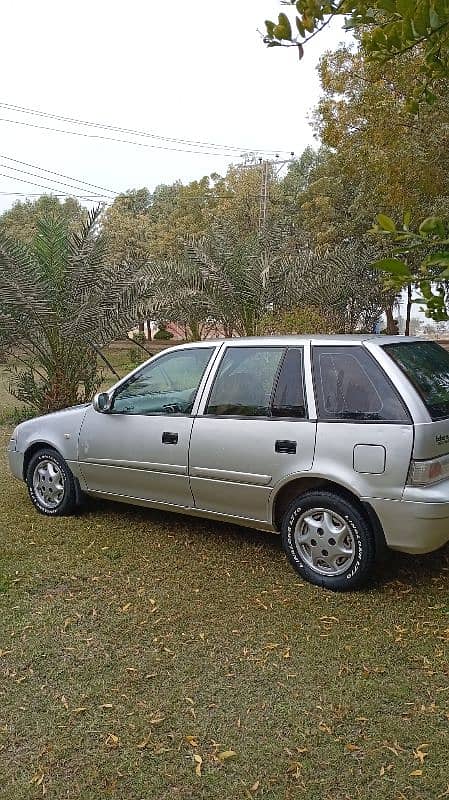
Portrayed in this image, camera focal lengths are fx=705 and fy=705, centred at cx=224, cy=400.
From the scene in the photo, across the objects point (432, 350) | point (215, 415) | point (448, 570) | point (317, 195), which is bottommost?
point (448, 570)

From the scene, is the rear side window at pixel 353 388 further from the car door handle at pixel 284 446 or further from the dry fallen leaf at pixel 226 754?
the dry fallen leaf at pixel 226 754

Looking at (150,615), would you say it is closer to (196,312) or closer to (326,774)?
(326,774)

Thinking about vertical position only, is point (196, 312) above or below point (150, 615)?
above

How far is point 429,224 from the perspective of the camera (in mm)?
1590

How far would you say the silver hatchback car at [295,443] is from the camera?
432 cm

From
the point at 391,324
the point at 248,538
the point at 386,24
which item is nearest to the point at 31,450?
the point at 248,538

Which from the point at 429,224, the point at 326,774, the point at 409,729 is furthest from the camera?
the point at 409,729

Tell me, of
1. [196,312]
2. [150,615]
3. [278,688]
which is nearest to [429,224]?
[278,688]

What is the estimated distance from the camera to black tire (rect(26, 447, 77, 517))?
616cm

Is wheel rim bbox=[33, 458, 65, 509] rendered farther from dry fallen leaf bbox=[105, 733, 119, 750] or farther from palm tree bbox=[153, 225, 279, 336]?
palm tree bbox=[153, 225, 279, 336]

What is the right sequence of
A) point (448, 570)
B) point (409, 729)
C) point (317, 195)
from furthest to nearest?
point (317, 195), point (448, 570), point (409, 729)

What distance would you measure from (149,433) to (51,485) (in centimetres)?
134

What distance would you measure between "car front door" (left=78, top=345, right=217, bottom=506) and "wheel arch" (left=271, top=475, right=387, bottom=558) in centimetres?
75

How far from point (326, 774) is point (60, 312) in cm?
843
